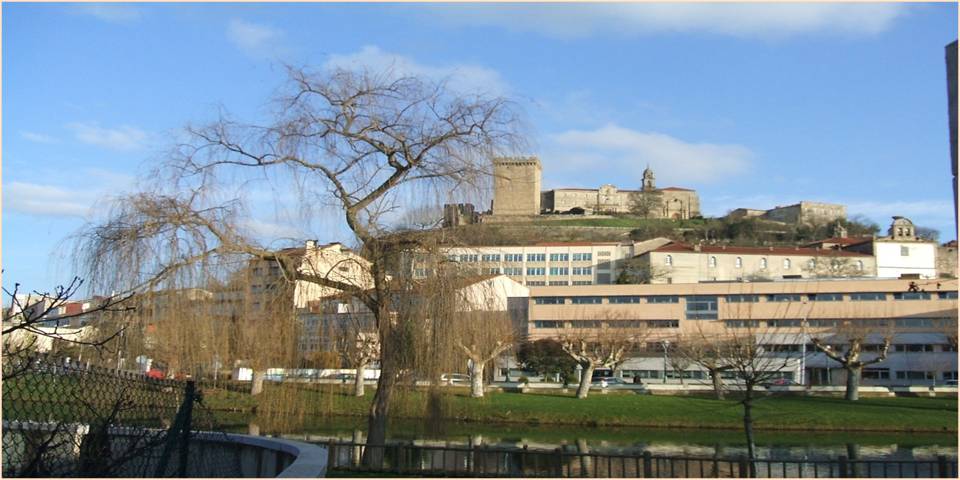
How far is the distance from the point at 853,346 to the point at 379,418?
34797mm

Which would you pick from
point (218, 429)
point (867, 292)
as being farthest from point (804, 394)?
point (218, 429)

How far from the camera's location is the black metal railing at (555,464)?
1623 centimetres

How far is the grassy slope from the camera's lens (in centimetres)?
3634

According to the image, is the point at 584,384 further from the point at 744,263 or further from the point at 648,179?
the point at 648,179

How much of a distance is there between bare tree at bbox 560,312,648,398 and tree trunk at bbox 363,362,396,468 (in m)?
30.8

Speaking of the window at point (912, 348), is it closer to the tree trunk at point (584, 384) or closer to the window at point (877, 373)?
the window at point (877, 373)

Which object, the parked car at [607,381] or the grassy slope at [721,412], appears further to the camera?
the parked car at [607,381]

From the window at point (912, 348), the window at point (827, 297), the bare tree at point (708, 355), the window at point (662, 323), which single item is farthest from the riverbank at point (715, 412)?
the window at point (662, 323)

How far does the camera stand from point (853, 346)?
4362 centimetres

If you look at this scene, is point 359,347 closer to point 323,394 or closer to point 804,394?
point 323,394

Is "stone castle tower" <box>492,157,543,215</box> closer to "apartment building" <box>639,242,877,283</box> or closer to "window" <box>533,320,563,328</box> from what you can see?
"window" <box>533,320,563,328</box>

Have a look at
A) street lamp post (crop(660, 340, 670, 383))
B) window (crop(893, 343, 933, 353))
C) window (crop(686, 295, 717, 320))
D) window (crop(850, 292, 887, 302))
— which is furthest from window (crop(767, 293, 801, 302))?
street lamp post (crop(660, 340, 670, 383))

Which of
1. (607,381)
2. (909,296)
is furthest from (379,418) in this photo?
(909,296)

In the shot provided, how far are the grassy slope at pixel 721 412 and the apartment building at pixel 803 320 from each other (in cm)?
1027
